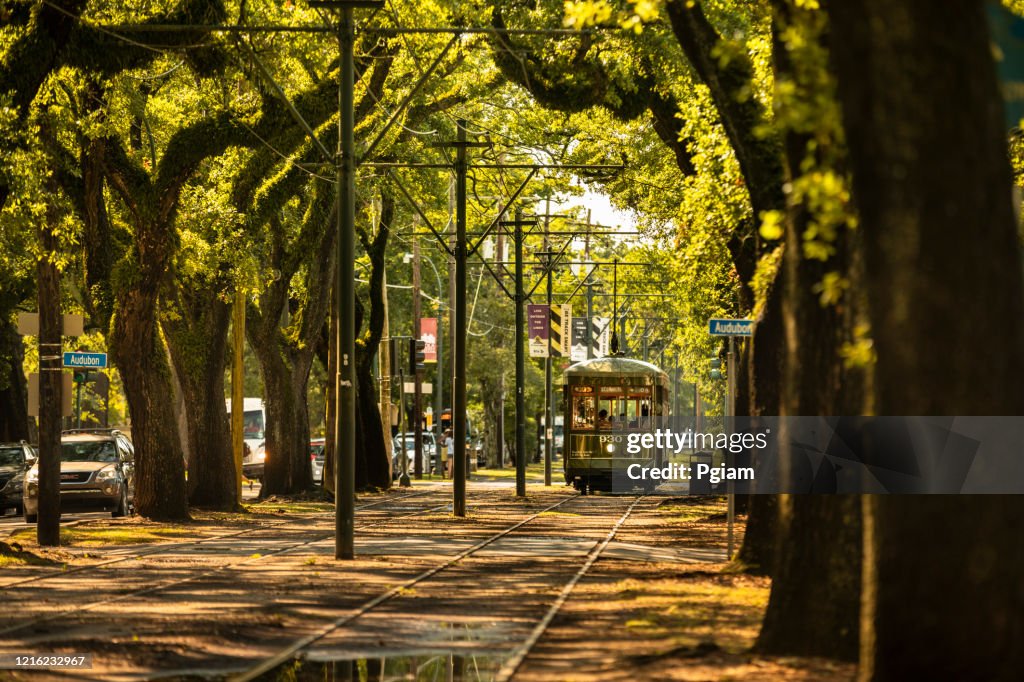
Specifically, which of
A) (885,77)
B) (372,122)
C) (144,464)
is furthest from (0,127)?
(372,122)

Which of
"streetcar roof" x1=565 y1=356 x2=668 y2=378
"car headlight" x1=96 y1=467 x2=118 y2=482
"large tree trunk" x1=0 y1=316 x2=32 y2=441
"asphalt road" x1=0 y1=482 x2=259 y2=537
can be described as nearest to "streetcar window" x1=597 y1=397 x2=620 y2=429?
"streetcar roof" x1=565 y1=356 x2=668 y2=378

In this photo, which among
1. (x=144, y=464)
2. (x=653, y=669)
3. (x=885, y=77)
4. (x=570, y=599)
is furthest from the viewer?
(x=144, y=464)

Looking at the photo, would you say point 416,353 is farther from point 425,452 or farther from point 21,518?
point 425,452

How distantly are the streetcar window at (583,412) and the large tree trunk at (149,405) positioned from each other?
576 inches

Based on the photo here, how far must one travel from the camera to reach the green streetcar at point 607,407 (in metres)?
44.1

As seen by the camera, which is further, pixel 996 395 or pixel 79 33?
pixel 79 33

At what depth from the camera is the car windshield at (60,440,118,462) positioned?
3578 centimetres

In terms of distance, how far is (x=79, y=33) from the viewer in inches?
918

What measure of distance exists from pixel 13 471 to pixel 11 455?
28.7 inches

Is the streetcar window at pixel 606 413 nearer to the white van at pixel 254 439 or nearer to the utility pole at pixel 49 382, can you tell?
the white van at pixel 254 439

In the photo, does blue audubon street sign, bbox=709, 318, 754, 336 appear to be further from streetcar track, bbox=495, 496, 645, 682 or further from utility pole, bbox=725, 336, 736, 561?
streetcar track, bbox=495, 496, 645, 682

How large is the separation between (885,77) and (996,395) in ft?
5.93

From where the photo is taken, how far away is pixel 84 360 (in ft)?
89.4

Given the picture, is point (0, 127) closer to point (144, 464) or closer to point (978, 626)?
point (144, 464)
